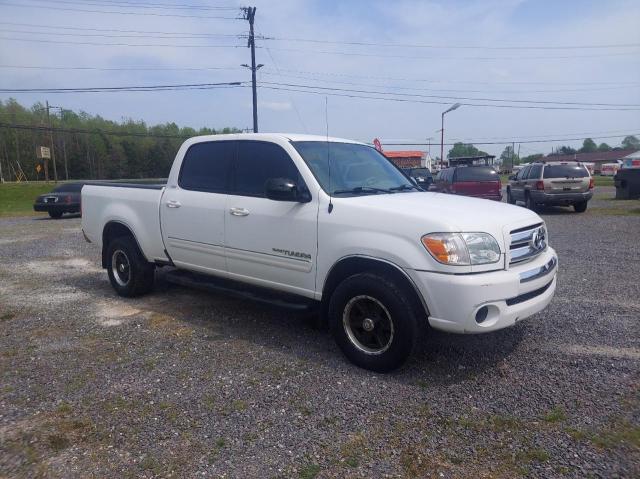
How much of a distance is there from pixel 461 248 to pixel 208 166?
2960 mm

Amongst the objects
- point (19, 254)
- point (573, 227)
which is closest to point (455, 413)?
point (19, 254)

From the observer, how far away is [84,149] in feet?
252

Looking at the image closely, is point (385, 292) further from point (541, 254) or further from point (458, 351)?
point (541, 254)

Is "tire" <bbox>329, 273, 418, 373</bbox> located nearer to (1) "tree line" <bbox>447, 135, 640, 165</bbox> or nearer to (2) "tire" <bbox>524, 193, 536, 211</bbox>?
(2) "tire" <bbox>524, 193, 536, 211</bbox>

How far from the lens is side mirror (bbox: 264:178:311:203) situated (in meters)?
4.23

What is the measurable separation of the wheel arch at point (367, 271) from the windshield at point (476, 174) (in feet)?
40.9

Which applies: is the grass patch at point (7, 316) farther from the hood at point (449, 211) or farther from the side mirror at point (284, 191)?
the hood at point (449, 211)

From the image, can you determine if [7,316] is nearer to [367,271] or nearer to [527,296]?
[367,271]

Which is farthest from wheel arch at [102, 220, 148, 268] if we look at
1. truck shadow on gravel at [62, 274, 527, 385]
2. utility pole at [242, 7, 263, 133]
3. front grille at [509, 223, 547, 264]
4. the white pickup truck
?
utility pole at [242, 7, 263, 133]

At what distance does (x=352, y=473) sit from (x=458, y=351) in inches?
77.7

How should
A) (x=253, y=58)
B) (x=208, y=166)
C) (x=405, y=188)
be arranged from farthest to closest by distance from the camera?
(x=253, y=58)
(x=208, y=166)
(x=405, y=188)

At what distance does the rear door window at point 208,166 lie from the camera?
521 centimetres

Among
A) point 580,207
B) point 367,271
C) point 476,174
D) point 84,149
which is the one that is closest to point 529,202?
point 580,207

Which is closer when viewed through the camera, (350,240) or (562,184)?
(350,240)
